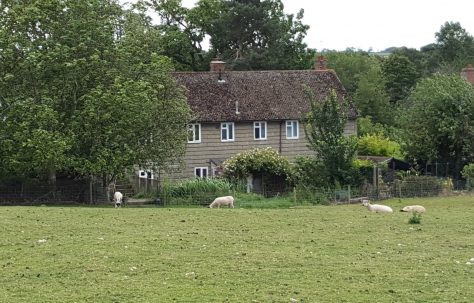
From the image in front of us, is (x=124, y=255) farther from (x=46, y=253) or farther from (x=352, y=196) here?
(x=352, y=196)

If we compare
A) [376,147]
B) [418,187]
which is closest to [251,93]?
[376,147]

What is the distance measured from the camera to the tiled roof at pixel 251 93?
5644 centimetres

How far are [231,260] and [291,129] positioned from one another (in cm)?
4163

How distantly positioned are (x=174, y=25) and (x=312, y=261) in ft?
206

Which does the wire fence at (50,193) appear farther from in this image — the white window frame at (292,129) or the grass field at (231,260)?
the white window frame at (292,129)

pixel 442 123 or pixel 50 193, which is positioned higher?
pixel 442 123

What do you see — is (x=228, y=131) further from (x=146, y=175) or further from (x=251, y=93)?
(x=146, y=175)

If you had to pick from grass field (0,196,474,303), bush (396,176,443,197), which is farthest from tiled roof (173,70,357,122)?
grass field (0,196,474,303)

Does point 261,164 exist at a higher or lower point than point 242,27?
lower

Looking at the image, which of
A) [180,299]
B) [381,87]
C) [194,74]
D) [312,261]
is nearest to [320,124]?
[194,74]

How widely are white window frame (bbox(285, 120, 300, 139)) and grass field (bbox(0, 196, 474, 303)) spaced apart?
3168 centimetres

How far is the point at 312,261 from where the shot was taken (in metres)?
16.8

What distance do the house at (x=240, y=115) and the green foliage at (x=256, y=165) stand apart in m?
4.12

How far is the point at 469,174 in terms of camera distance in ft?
161
